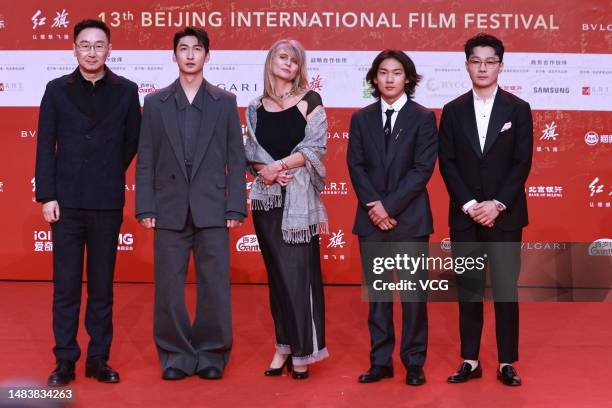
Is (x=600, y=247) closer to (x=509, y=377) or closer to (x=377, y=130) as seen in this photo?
(x=509, y=377)

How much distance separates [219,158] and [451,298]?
8.60 ft

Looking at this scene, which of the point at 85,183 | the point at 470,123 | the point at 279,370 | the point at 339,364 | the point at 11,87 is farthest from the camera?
the point at 11,87

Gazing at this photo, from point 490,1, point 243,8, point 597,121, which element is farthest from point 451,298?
point 243,8

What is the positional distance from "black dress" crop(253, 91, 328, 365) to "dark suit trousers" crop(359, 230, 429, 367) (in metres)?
0.26

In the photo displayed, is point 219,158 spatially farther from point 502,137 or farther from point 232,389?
point 502,137

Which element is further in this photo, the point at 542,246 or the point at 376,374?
the point at 542,246

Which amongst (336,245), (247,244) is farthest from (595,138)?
(247,244)

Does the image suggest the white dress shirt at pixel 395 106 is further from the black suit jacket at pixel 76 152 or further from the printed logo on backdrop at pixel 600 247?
the printed logo on backdrop at pixel 600 247

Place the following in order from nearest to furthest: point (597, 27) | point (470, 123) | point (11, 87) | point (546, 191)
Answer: point (470, 123), point (597, 27), point (546, 191), point (11, 87)

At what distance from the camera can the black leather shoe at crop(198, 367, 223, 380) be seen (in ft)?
12.6

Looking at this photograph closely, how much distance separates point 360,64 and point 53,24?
2246 mm

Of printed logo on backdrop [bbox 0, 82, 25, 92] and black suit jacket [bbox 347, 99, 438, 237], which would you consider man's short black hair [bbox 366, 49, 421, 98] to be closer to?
black suit jacket [bbox 347, 99, 438, 237]

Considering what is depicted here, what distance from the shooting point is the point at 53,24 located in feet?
20.5

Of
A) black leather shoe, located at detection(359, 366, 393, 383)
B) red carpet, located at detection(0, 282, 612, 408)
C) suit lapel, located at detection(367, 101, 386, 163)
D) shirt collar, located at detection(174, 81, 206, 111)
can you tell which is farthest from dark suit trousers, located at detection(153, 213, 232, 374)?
suit lapel, located at detection(367, 101, 386, 163)
